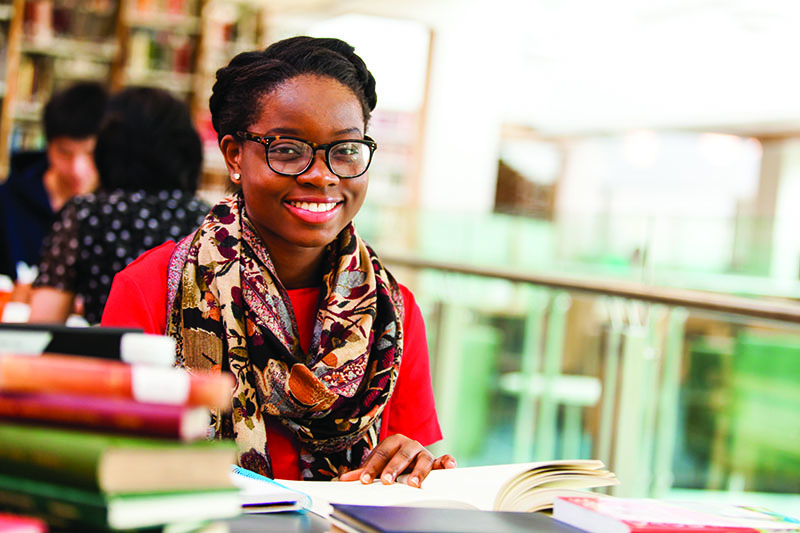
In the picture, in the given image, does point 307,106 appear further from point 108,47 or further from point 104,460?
point 108,47

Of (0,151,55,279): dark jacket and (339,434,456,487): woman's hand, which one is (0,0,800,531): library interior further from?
(339,434,456,487): woman's hand

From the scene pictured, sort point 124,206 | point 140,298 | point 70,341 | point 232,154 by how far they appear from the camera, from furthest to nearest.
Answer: point 124,206, point 232,154, point 140,298, point 70,341

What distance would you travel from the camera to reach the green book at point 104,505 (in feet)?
1.90

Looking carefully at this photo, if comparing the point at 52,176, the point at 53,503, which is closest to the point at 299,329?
the point at 53,503

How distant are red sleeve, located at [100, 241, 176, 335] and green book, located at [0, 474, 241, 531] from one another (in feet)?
2.35

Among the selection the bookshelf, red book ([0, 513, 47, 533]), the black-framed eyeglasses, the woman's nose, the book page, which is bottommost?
the book page

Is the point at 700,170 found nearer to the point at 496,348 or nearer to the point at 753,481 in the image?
the point at 496,348

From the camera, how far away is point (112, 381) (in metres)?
0.58

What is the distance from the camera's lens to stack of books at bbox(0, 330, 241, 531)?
1.90ft

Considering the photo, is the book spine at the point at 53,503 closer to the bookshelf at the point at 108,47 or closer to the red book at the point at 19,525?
the red book at the point at 19,525

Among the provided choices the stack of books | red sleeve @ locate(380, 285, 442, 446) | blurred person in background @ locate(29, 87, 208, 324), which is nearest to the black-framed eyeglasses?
red sleeve @ locate(380, 285, 442, 446)

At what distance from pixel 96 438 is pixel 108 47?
5811 mm

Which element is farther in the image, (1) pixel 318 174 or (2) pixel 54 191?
(2) pixel 54 191

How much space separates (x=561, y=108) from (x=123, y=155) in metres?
11.0
